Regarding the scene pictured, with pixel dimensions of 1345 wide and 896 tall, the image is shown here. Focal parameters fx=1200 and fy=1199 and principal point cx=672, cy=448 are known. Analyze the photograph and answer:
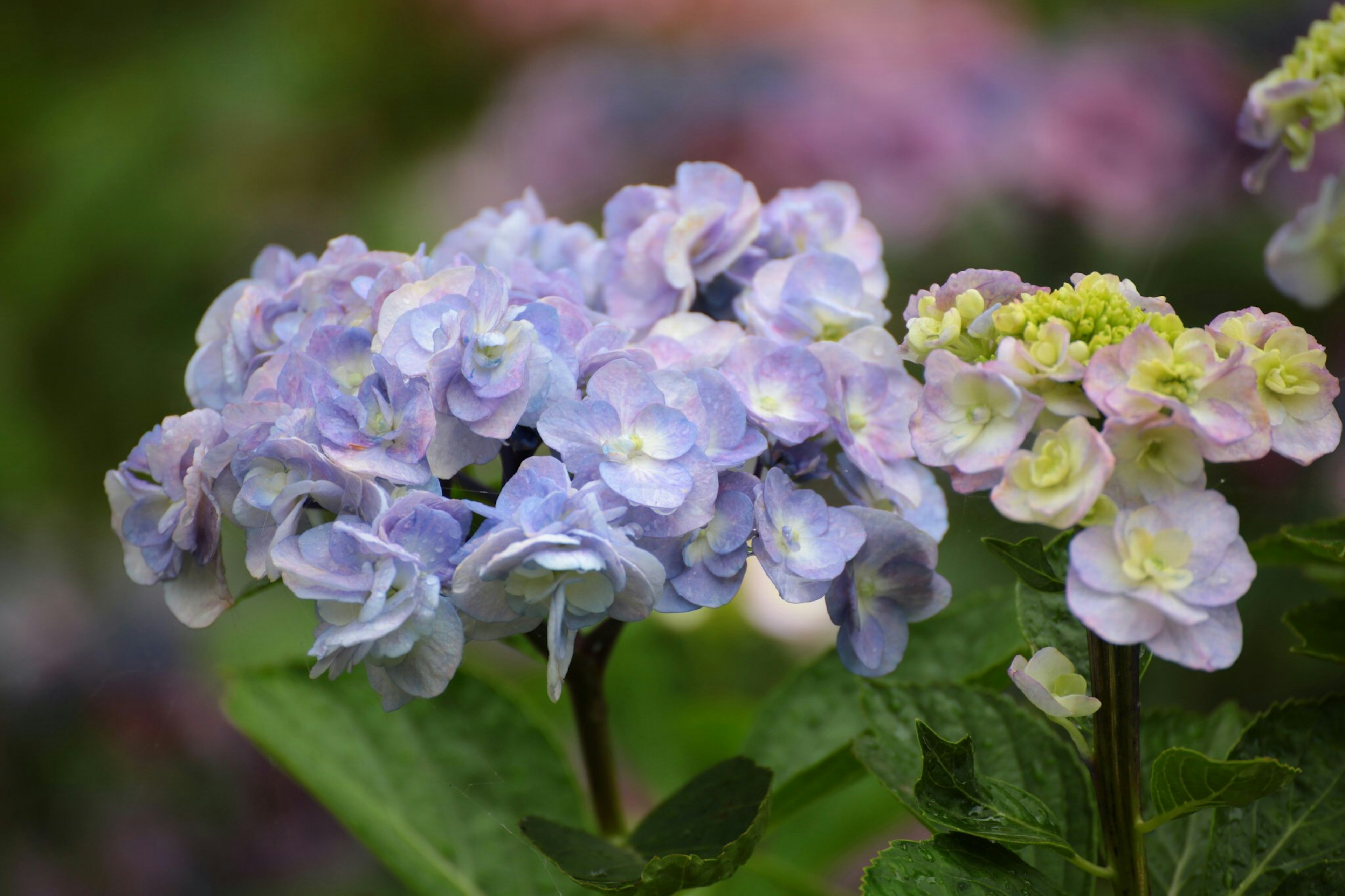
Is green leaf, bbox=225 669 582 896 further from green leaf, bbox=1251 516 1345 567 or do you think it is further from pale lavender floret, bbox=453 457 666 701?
green leaf, bbox=1251 516 1345 567

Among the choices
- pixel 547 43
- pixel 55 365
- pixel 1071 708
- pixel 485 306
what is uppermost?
pixel 485 306

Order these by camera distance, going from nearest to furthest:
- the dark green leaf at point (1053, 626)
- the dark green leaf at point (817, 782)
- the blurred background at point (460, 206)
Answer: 1. the dark green leaf at point (1053, 626)
2. the dark green leaf at point (817, 782)
3. the blurred background at point (460, 206)

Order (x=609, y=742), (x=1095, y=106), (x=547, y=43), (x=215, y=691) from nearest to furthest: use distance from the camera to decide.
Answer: (x=609, y=742) < (x=215, y=691) < (x=1095, y=106) < (x=547, y=43)

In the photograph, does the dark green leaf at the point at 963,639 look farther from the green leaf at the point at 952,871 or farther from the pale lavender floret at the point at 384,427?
the pale lavender floret at the point at 384,427

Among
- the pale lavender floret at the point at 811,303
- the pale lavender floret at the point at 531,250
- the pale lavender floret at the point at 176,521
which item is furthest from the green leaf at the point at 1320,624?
the pale lavender floret at the point at 176,521

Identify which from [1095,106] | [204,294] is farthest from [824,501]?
[204,294]

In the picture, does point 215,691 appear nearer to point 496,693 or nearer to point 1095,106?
point 496,693
